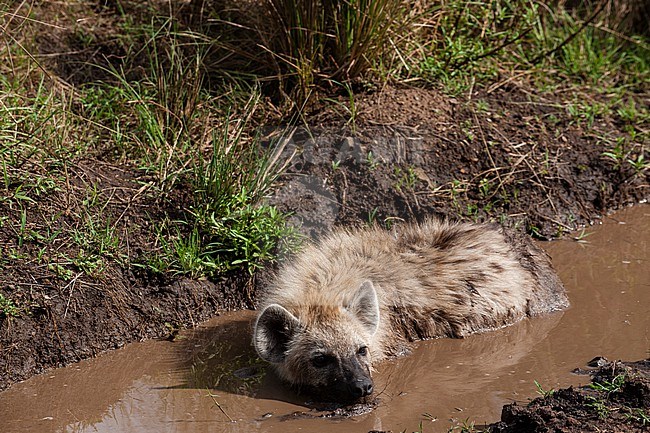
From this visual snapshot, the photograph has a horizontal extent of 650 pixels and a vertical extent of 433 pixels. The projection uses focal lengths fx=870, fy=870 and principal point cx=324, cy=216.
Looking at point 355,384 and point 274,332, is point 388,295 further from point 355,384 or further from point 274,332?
point 355,384

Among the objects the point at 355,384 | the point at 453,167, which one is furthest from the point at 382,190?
the point at 355,384

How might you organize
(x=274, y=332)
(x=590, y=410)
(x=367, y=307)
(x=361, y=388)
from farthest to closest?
1. (x=367, y=307)
2. (x=274, y=332)
3. (x=361, y=388)
4. (x=590, y=410)

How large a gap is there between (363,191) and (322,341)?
1.83 m

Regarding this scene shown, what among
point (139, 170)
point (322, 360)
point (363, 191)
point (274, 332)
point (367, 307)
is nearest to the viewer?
point (322, 360)

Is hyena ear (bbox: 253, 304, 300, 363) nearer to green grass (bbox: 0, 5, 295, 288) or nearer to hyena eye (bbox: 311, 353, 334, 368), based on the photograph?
hyena eye (bbox: 311, 353, 334, 368)

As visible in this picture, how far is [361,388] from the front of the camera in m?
4.12

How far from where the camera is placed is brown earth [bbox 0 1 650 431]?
478 cm

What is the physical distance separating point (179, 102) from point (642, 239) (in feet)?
11.1

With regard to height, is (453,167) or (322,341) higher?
(453,167)

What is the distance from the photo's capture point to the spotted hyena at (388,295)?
4.43 meters

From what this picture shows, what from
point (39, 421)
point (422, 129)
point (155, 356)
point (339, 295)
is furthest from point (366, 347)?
point (422, 129)

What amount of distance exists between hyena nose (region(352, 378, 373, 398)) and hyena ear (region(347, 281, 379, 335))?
527 mm

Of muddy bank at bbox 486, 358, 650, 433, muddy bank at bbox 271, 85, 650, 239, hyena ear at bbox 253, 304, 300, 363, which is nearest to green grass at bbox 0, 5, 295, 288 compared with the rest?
muddy bank at bbox 271, 85, 650, 239

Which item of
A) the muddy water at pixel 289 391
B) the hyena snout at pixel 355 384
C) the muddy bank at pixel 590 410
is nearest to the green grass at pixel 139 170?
the muddy water at pixel 289 391
